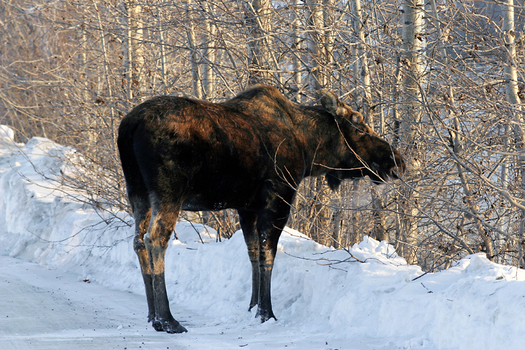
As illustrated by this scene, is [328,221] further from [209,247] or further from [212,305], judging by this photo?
[212,305]

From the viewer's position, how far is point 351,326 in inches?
203

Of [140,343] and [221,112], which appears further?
[221,112]

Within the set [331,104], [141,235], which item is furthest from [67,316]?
[331,104]

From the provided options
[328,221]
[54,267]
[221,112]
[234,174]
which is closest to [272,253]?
[234,174]

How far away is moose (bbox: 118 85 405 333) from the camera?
5547 mm

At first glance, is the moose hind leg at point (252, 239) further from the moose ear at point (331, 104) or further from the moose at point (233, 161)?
the moose ear at point (331, 104)

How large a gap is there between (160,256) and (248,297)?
1539 millimetres

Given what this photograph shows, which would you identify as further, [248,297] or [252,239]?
[248,297]

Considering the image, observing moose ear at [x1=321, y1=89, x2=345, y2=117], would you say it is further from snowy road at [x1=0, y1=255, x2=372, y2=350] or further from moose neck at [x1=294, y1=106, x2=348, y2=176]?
snowy road at [x1=0, y1=255, x2=372, y2=350]

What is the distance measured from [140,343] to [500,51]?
16.1ft

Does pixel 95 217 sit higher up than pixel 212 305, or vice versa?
pixel 95 217

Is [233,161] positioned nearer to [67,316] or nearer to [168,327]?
[168,327]

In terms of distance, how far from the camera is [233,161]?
19.2ft

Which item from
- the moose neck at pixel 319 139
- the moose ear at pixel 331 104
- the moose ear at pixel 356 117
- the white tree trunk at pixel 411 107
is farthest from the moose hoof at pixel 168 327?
the moose ear at pixel 356 117
